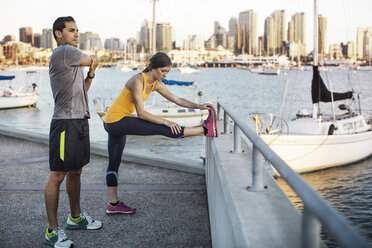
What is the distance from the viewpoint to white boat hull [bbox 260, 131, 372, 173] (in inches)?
653

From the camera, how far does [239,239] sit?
208cm

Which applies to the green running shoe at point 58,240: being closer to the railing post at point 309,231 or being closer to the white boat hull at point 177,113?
the railing post at point 309,231

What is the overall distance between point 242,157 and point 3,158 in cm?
611

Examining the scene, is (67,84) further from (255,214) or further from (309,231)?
(309,231)

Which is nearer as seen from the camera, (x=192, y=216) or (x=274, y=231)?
(x=274, y=231)

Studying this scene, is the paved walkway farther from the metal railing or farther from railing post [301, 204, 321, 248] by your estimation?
railing post [301, 204, 321, 248]

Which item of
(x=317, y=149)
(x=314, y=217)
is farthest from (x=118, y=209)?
(x=317, y=149)

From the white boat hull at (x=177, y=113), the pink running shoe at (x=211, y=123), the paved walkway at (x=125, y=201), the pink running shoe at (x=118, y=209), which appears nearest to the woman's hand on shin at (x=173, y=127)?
the pink running shoe at (x=211, y=123)

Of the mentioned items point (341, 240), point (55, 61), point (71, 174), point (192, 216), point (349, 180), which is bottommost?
point (349, 180)

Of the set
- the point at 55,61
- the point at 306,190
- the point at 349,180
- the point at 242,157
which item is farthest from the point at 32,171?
the point at 349,180

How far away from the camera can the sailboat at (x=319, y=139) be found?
16719mm

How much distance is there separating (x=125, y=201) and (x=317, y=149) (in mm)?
13322

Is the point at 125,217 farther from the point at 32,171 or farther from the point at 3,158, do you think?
the point at 3,158

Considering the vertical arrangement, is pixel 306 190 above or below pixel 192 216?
above
